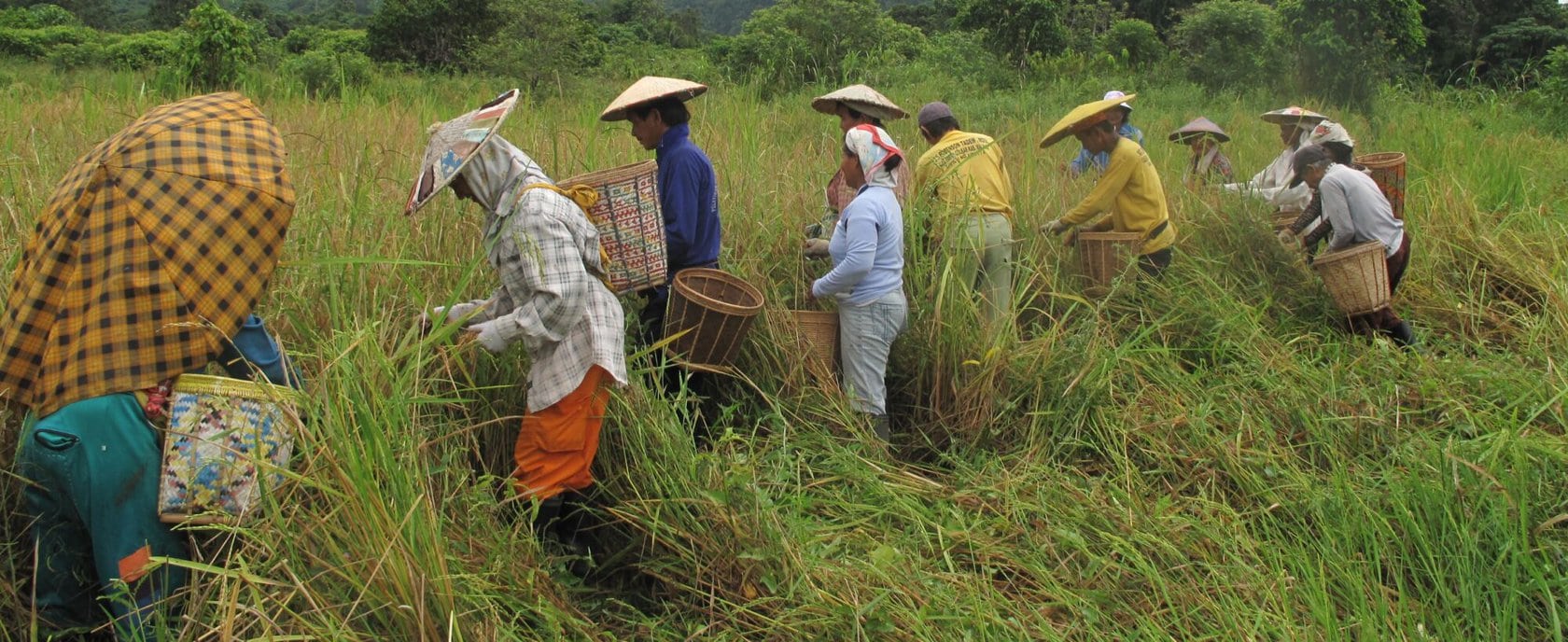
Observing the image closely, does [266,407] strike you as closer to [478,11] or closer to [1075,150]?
[1075,150]

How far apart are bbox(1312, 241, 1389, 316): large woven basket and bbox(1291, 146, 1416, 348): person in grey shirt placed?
0.28ft

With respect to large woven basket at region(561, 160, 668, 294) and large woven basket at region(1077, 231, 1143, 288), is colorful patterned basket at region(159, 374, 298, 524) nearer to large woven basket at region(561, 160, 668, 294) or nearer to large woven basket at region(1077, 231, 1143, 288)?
large woven basket at region(561, 160, 668, 294)

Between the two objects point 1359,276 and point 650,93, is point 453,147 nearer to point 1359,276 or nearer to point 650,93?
point 650,93

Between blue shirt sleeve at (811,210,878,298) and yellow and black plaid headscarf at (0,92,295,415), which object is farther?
blue shirt sleeve at (811,210,878,298)

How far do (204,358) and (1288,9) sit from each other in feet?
37.3

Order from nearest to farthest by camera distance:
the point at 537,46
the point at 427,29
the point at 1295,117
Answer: the point at 1295,117 < the point at 537,46 < the point at 427,29

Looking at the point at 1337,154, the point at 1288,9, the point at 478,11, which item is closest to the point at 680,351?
the point at 1337,154

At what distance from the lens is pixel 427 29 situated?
17.4 metres

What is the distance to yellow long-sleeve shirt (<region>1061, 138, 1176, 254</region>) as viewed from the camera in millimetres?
4902

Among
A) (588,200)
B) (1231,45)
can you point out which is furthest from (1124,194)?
(1231,45)

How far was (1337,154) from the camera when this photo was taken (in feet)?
17.5

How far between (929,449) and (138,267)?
2835 millimetres

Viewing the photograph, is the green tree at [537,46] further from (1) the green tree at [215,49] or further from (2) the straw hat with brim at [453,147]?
(2) the straw hat with brim at [453,147]

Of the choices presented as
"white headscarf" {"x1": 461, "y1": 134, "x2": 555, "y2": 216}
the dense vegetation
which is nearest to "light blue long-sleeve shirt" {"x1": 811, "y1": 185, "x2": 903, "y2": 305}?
the dense vegetation
